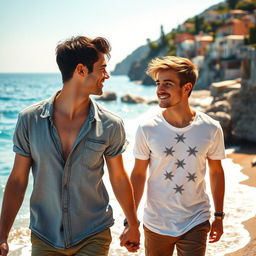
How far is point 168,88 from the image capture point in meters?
3.58

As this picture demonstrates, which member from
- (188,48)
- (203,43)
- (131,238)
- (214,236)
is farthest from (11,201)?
(188,48)

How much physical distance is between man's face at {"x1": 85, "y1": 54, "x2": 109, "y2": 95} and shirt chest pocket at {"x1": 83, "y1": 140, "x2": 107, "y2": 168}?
35 centimetres

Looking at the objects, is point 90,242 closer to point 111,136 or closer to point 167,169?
point 111,136

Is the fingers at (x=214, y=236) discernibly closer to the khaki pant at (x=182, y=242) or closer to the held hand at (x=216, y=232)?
the held hand at (x=216, y=232)

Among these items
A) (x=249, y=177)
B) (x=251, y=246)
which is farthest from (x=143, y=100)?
(x=251, y=246)

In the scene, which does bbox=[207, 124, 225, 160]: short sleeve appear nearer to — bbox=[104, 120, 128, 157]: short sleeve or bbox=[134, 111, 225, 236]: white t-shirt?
bbox=[134, 111, 225, 236]: white t-shirt

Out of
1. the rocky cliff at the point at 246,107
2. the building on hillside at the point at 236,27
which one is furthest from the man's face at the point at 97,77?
the building on hillside at the point at 236,27

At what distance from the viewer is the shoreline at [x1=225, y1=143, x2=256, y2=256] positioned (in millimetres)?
5941

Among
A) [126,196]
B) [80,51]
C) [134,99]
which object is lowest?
[134,99]

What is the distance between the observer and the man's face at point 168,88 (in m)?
3.57

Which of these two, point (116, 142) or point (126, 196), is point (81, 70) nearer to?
point (116, 142)

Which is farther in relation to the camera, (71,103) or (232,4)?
(232,4)

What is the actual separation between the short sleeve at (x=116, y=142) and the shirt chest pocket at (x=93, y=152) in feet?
0.28

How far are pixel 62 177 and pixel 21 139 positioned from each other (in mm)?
361
